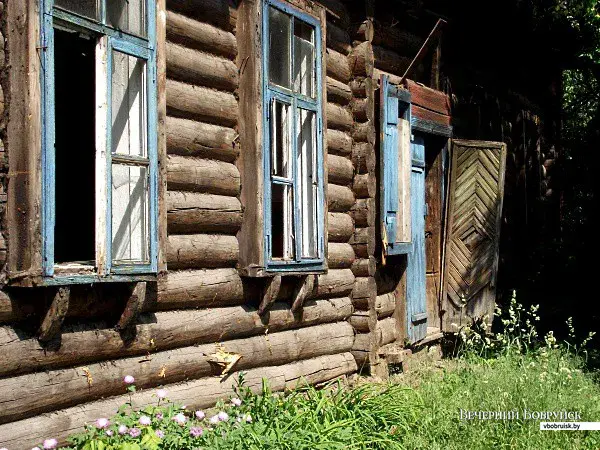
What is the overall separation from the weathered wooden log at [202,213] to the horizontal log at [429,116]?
3518mm

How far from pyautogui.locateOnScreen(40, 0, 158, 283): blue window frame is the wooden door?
14.4 feet

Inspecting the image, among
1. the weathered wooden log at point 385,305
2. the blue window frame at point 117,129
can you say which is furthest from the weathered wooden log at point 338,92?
the blue window frame at point 117,129

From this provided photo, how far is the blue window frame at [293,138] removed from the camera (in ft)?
21.5

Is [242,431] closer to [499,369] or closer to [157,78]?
[157,78]

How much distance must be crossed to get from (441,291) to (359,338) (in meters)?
2.24

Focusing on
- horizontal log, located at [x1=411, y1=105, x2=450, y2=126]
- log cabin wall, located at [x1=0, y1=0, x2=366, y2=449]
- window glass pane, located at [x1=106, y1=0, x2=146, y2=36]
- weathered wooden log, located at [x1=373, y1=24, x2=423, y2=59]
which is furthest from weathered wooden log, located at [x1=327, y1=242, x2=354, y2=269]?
window glass pane, located at [x1=106, y1=0, x2=146, y2=36]

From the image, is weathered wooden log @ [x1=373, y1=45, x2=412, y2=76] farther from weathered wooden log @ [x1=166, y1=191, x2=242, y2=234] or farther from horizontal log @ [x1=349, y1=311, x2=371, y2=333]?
weathered wooden log @ [x1=166, y1=191, x2=242, y2=234]

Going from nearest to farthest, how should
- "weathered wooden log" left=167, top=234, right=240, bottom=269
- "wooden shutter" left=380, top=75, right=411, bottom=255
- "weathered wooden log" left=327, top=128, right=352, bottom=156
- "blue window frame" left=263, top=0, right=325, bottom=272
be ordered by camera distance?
"weathered wooden log" left=167, top=234, right=240, bottom=269 → "blue window frame" left=263, top=0, right=325, bottom=272 → "weathered wooden log" left=327, top=128, right=352, bottom=156 → "wooden shutter" left=380, top=75, right=411, bottom=255

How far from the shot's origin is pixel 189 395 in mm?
5660

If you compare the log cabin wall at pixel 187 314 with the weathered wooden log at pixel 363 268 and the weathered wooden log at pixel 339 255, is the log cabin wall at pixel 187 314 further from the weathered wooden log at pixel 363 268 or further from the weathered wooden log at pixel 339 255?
the weathered wooden log at pixel 363 268

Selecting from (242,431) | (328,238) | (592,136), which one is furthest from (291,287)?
(592,136)

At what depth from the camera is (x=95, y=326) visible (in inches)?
194

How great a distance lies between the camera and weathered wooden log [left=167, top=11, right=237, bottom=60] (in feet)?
18.9

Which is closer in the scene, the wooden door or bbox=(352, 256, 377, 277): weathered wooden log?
bbox=(352, 256, 377, 277): weathered wooden log
